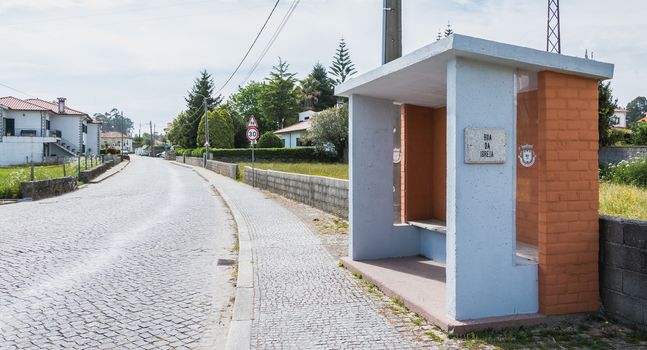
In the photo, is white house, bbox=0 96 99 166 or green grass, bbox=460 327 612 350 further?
white house, bbox=0 96 99 166

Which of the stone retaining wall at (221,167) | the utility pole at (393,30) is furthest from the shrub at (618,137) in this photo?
the utility pole at (393,30)

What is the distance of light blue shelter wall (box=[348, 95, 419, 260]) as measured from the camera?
6.90 meters

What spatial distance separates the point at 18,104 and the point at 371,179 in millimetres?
59932

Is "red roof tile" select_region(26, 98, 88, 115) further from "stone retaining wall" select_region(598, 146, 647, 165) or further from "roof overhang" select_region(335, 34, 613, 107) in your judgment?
"roof overhang" select_region(335, 34, 613, 107)

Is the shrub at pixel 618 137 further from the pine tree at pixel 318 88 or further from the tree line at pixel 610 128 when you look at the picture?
the pine tree at pixel 318 88

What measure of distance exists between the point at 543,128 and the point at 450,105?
2.94 feet

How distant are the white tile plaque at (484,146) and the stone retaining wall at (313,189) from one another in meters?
6.92

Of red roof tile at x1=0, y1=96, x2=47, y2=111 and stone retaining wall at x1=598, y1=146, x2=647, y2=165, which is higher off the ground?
red roof tile at x1=0, y1=96, x2=47, y2=111

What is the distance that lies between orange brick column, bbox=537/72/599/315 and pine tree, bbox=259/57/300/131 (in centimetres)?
7047

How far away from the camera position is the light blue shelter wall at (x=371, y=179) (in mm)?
6898

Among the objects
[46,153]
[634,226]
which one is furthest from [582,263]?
[46,153]

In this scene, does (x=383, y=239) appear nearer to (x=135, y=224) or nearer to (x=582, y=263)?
(x=582, y=263)

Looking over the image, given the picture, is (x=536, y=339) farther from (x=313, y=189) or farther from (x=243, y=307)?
(x=313, y=189)

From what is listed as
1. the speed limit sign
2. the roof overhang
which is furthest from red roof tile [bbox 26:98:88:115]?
the roof overhang
